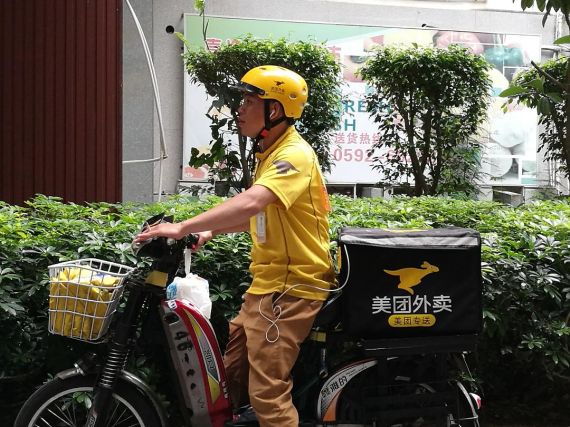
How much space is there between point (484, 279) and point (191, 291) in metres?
1.83

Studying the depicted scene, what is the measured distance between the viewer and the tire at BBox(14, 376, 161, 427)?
3055mm

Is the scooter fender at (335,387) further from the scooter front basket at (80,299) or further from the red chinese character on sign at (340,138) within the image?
the red chinese character on sign at (340,138)

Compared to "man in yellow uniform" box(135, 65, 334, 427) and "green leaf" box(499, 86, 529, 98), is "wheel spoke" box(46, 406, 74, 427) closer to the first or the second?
"man in yellow uniform" box(135, 65, 334, 427)

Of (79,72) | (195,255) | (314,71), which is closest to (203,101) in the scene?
(314,71)

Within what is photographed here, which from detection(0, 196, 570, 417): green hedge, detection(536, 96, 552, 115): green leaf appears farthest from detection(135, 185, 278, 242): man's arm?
detection(536, 96, 552, 115): green leaf

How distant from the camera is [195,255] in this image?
389cm

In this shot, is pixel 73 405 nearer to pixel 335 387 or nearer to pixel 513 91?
pixel 335 387

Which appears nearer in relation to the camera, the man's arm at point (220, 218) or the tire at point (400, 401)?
the man's arm at point (220, 218)

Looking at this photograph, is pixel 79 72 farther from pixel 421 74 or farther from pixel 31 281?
pixel 421 74

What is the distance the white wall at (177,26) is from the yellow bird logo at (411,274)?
7.85m

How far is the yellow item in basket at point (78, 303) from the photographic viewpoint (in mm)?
2863

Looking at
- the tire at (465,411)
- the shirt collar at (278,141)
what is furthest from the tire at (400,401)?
the shirt collar at (278,141)

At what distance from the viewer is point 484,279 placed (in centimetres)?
409

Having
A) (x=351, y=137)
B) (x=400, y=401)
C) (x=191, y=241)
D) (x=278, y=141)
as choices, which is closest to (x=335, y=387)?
(x=400, y=401)
